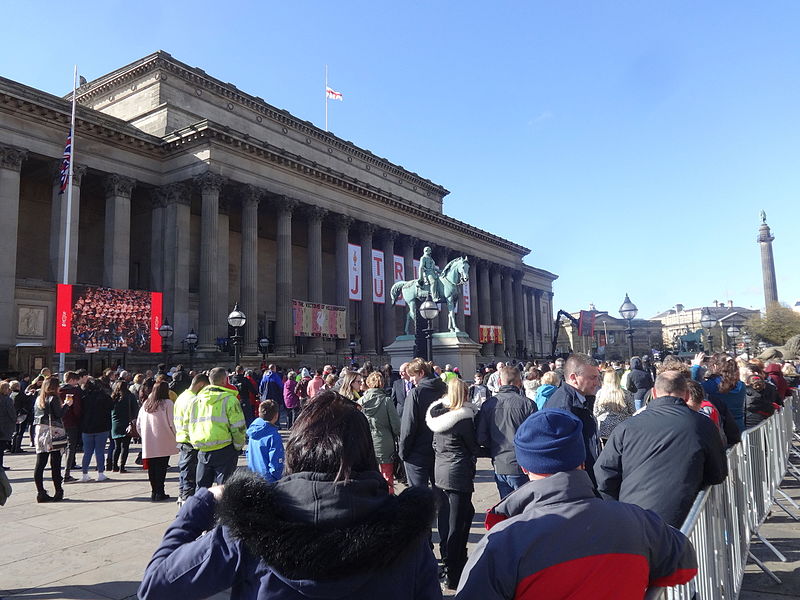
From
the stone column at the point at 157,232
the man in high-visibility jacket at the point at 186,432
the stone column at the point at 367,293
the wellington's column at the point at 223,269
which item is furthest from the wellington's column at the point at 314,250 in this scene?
the man in high-visibility jacket at the point at 186,432

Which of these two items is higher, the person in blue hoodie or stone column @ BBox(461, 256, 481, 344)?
stone column @ BBox(461, 256, 481, 344)

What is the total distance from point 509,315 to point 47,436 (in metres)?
57.4

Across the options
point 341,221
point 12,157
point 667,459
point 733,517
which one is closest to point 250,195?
point 341,221

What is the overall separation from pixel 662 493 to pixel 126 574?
203 inches

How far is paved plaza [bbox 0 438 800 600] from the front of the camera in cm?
536

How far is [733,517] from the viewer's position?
4953 mm

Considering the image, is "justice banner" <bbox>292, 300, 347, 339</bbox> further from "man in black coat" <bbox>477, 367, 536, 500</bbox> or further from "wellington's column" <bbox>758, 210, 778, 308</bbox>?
"wellington's column" <bbox>758, 210, 778, 308</bbox>

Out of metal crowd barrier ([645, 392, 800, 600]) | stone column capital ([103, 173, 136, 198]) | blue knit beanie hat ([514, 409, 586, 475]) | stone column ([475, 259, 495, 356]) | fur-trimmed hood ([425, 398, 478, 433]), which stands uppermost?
stone column capital ([103, 173, 136, 198])

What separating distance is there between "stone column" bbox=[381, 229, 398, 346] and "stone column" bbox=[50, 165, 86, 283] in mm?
21698

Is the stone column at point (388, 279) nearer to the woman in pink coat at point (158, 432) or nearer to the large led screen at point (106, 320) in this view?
the large led screen at point (106, 320)

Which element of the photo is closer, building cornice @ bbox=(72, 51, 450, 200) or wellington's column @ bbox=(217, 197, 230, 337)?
wellington's column @ bbox=(217, 197, 230, 337)

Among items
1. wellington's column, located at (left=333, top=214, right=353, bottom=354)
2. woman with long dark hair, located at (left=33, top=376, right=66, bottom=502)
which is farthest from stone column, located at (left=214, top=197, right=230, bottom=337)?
woman with long dark hair, located at (left=33, top=376, right=66, bottom=502)

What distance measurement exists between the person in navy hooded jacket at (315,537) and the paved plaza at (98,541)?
12.3 ft

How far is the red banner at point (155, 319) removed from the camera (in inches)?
1145
